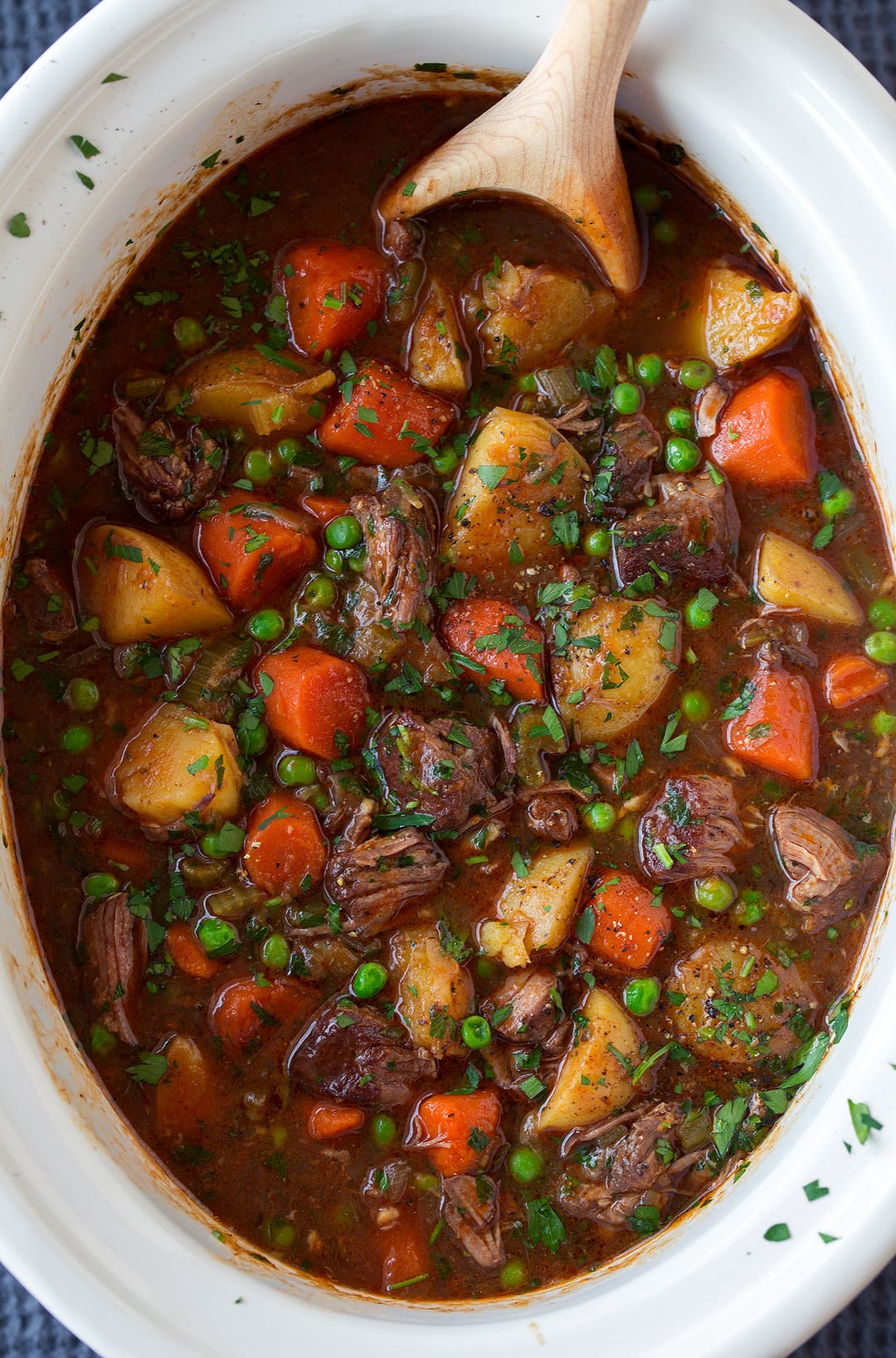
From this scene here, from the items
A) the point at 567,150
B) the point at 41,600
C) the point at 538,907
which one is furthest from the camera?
the point at 538,907

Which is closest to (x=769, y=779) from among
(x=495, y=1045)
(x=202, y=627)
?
(x=495, y=1045)

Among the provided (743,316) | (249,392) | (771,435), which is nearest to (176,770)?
(249,392)

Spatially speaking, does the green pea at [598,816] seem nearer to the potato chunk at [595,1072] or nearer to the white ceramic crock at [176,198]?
the potato chunk at [595,1072]

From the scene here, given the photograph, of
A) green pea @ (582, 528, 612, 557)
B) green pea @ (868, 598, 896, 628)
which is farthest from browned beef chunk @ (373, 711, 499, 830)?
green pea @ (868, 598, 896, 628)

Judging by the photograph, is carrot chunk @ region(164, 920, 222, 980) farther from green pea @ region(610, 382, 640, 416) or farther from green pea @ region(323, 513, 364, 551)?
green pea @ region(610, 382, 640, 416)

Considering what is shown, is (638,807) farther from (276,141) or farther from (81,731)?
(276,141)

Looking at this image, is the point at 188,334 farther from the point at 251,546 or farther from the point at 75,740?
the point at 75,740
